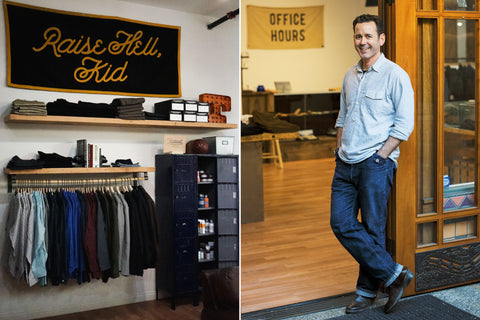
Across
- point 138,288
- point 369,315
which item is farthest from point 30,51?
point 369,315

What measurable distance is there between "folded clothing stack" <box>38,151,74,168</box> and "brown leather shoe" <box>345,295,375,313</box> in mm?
1778

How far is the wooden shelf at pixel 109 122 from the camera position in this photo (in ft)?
5.18

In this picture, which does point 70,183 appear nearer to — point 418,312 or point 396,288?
point 396,288

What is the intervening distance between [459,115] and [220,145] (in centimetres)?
193

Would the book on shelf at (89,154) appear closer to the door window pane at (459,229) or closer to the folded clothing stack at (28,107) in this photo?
the folded clothing stack at (28,107)

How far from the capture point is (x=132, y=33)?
1.84 meters

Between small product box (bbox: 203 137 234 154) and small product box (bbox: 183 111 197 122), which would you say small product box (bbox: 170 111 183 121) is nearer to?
small product box (bbox: 183 111 197 122)

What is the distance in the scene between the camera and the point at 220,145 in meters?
1.99

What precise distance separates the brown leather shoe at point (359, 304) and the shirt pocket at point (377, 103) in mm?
992

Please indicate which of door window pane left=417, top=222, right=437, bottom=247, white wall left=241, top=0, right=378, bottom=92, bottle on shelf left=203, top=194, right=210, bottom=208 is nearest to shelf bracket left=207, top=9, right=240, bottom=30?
bottle on shelf left=203, top=194, right=210, bottom=208

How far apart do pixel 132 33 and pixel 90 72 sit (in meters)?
0.21

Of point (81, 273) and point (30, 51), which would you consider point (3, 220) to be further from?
point (30, 51)

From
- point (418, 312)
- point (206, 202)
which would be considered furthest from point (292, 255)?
point (206, 202)

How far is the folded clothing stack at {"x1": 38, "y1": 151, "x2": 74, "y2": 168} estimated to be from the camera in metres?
1.61
